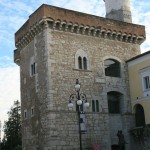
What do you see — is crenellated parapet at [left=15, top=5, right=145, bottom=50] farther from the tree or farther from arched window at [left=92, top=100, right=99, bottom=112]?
the tree

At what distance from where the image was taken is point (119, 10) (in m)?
30.9

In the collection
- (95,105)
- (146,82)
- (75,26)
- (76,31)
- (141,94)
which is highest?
(75,26)

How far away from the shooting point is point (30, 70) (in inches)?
1067

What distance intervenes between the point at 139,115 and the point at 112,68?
13.3ft

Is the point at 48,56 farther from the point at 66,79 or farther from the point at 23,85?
the point at 23,85

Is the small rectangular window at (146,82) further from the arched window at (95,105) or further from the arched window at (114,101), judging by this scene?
the arched window at (95,105)

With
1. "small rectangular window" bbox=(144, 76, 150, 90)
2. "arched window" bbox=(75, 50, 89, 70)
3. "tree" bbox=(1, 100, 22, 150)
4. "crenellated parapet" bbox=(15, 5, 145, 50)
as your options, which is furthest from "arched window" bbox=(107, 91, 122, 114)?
"tree" bbox=(1, 100, 22, 150)

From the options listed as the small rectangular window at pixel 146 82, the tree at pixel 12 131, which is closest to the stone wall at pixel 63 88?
the small rectangular window at pixel 146 82

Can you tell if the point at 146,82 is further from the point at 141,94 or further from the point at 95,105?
the point at 95,105

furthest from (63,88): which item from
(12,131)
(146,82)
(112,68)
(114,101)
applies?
(12,131)

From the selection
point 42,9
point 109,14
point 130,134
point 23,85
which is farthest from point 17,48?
point 130,134

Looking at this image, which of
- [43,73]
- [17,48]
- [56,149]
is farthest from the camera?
[17,48]

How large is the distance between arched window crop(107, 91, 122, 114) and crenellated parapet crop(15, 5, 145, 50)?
425cm

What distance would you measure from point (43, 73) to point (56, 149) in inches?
202
